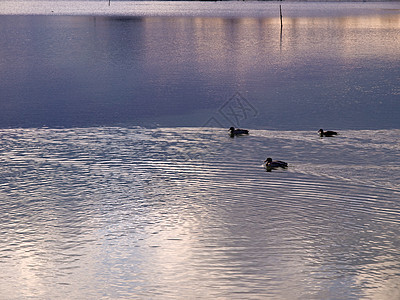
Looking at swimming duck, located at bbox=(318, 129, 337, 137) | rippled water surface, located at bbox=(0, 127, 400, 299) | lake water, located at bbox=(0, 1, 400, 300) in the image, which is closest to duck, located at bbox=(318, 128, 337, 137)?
swimming duck, located at bbox=(318, 129, 337, 137)

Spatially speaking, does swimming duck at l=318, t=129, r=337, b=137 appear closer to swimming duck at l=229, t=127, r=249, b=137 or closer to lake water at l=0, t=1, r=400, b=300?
lake water at l=0, t=1, r=400, b=300

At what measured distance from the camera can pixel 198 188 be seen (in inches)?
858

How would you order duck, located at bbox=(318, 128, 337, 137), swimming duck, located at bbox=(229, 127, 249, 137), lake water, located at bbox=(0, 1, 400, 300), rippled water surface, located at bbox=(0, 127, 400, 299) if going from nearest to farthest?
rippled water surface, located at bbox=(0, 127, 400, 299) < lake water, located at bbox=(0, 1, 400, 300) < duck, located at bbox=(318, 128, 337, 137) < swimming duck, located at bbox=(229, 127, 249, 137)

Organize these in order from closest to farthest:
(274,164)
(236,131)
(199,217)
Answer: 1. (199,217)
2. (274,164)
3. (236,131)

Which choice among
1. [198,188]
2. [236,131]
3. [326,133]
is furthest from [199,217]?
[326,133]

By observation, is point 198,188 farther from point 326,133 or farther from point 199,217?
point 326,133

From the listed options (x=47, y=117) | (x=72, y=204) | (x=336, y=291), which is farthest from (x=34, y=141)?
(x=336, y=291)

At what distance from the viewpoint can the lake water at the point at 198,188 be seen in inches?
595

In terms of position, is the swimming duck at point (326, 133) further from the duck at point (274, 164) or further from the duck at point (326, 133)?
the duck at point (274, 164)

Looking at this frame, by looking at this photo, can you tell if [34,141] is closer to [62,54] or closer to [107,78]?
[107,78]

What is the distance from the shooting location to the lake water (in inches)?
595

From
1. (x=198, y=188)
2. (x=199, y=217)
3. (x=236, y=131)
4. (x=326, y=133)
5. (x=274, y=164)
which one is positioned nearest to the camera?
(x=199, y=217)

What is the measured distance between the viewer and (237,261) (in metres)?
15.9

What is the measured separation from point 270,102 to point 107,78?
583 inches
